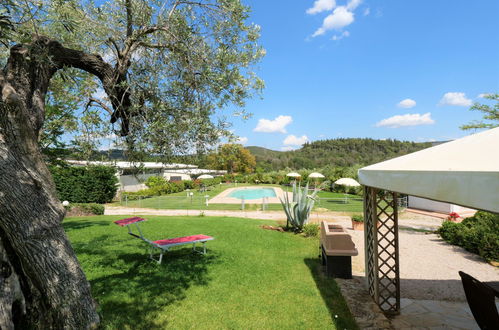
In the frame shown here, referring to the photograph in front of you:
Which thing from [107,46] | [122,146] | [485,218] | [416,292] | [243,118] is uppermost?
[107,46]

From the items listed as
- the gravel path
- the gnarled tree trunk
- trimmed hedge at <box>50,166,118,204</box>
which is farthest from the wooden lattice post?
trimmed hedge at <box>50,166,118,204</box>

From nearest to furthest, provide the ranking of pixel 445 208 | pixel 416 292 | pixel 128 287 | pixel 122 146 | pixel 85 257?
pixel 122 146, pixel 128 287, pixel 416 292, pixel 85 257, pixel 445 208

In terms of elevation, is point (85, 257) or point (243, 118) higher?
point (243, 118)

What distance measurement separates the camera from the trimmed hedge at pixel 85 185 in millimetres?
20547

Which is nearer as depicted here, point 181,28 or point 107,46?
point 181,28

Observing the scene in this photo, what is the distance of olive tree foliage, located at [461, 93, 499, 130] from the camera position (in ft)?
52.7

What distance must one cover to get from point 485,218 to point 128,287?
34.2ft

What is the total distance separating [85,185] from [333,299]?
2257 centimetres

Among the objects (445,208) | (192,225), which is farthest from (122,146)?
(445,208)

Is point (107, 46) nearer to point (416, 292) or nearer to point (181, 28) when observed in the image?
point (181, 28)

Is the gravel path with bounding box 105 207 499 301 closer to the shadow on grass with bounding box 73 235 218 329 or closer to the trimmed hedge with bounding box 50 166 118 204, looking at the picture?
the shadow on grass with bounding box 73 235 218 329

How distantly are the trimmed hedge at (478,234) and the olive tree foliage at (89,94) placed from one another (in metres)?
8.15

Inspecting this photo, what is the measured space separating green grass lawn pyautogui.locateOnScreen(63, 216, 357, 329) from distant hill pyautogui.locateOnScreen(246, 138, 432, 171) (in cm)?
6136

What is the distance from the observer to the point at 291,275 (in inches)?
223
